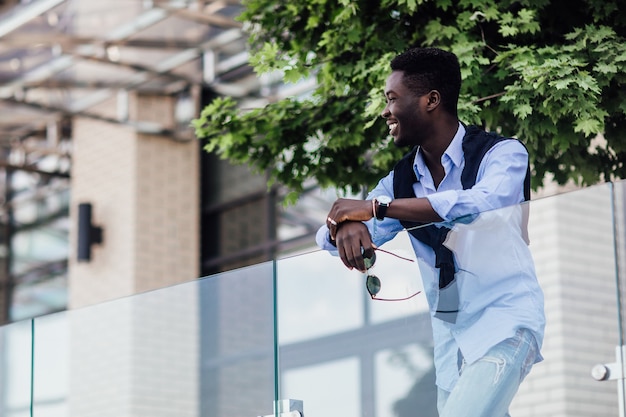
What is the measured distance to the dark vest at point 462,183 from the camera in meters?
4.15

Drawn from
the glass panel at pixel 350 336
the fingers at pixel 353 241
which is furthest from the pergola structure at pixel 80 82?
the fingers at pixel 353 241

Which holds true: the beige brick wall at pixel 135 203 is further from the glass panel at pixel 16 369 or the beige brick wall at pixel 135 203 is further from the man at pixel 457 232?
the man at pixel 457 232

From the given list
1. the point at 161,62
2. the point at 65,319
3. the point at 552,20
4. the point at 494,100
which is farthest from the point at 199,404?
the point at 161,62

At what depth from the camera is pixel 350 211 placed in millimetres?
4145

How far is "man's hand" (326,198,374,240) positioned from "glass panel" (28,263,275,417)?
85 centimetres

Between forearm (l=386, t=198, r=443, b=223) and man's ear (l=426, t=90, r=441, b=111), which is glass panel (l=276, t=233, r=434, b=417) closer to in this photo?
forearm (l=386, t=198, r=443, b=223)

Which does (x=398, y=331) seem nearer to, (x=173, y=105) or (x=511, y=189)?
(x=511, y=189)

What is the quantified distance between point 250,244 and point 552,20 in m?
7.19

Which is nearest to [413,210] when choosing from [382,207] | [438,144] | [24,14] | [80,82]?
[382,207]

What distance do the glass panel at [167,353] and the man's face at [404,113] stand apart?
0.90 metres

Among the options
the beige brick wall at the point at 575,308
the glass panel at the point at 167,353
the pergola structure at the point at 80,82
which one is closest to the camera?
the beige brick wall at the point at 575,308

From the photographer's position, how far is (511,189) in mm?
4027

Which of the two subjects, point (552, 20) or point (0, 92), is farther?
point (0, 92)

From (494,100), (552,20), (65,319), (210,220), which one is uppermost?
(210,220)
